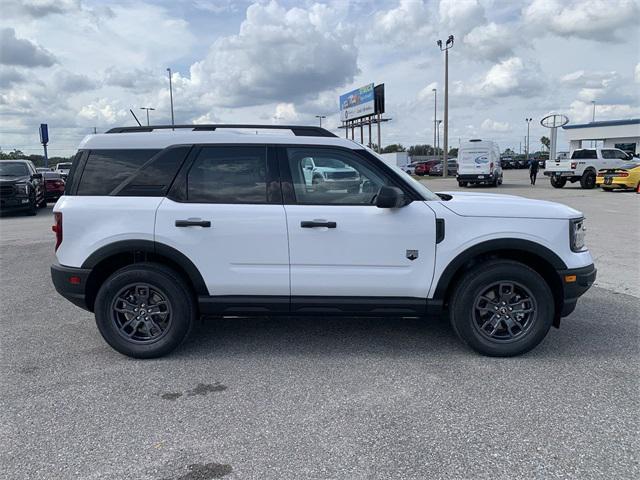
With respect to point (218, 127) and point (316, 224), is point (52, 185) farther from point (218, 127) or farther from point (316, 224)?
point (316, 224)

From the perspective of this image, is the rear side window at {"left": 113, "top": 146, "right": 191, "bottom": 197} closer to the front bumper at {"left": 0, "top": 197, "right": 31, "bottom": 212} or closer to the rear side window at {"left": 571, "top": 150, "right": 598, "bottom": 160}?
the front bumper at {"left": 0, "top": 197, "right": 31, "bottom": 212}

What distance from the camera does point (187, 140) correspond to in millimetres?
4270

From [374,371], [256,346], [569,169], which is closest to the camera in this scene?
[374,371]

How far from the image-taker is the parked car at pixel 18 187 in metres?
15.4

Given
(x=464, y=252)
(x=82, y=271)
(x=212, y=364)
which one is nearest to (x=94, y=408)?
(x=212, y=364)

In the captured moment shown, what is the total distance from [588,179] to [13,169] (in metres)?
25.7

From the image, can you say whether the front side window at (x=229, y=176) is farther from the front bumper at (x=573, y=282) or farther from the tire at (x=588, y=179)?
the tire at (x=588, y=179)

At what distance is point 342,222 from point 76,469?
8.05 ft

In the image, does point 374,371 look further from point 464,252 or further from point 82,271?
point 82,271

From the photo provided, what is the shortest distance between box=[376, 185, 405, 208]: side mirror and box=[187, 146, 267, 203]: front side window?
37.9 inches

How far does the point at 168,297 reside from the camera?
4.19 meters

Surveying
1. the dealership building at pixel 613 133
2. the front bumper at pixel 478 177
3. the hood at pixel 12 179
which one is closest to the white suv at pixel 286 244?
the hood at pixel 12 179

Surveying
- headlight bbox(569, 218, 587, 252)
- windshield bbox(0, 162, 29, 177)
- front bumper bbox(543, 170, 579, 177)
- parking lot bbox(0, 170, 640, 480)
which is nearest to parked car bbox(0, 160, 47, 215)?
windshield bbox(0, 162, 29, 177)

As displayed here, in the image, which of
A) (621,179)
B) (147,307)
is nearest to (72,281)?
(147,307)
